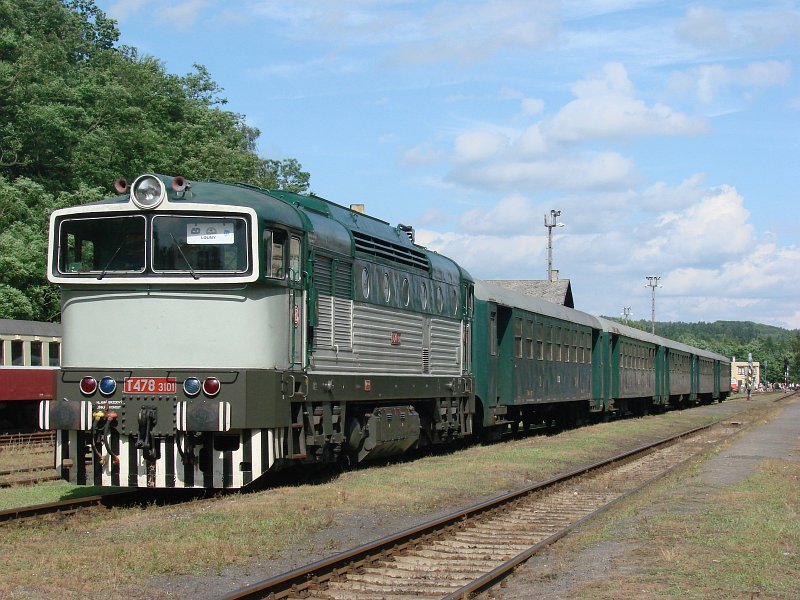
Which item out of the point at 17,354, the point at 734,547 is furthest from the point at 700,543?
the point at 17,354

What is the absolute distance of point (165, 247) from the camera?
1328 centimetres

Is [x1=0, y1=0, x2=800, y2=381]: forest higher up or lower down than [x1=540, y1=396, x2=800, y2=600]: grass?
higher up

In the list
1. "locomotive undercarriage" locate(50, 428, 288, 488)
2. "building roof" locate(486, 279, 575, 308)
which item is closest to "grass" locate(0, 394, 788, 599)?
"locomotive undercarriage" locate(50, 428, 288, 488)

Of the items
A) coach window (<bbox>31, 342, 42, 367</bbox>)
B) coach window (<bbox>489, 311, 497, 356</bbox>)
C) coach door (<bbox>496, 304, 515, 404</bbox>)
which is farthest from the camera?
coach window (<bbox>31, 342, 42, 367</bbox>)

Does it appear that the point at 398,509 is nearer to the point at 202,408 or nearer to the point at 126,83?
the point at 202,408

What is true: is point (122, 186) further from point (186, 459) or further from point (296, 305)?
point (186, 459)

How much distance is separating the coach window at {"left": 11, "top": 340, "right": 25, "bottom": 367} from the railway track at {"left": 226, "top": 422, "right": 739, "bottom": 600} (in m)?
16.6

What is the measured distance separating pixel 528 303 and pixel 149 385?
16.7m

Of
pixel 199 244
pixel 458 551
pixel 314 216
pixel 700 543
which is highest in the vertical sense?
pixel 314 216

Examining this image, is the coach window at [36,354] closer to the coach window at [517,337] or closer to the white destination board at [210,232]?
the coach window at [517,337]

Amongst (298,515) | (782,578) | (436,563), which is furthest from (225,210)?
(782,578)

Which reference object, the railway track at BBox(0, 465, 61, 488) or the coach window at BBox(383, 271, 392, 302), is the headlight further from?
the railway track at BBox(0, 465, 61, 488)

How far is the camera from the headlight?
1329 cm

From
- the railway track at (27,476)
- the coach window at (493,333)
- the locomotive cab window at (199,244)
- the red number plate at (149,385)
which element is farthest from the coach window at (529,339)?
the red number plate at (149,385)
